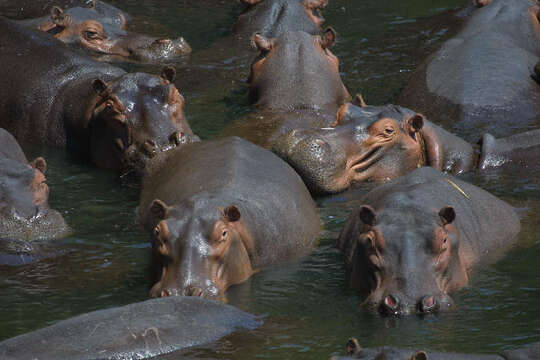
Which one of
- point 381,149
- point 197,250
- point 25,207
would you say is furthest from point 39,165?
point 381,149

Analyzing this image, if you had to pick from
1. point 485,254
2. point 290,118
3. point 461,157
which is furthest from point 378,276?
point 290,118

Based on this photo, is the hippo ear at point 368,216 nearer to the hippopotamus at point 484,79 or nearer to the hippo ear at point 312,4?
the hippopotamus at point 484,79

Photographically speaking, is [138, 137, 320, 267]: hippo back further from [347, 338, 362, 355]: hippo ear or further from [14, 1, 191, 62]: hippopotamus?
[14, 1, 191, 62]: hippopotamus

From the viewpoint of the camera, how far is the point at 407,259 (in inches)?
283

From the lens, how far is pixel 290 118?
452 inches

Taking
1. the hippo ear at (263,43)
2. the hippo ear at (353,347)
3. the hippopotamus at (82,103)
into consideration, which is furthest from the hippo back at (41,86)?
the hippo ear at (353,347)

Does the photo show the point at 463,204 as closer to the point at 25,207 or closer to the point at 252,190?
the point at 252,190

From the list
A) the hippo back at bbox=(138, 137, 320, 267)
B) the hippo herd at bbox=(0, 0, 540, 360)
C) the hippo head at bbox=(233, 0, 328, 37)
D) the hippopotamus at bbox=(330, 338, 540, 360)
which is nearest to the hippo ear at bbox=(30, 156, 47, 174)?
the hippo herd at bbox=(0, 0, 540, 360)

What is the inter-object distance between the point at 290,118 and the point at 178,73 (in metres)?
2.75

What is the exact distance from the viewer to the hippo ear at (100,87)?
34.4 feet

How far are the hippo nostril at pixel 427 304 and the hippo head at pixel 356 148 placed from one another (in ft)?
9.74

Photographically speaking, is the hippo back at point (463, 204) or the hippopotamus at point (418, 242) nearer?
the hippopotamus at point (418, 242)

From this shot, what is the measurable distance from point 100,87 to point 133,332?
4.85 m

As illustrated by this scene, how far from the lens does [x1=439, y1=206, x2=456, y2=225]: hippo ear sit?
7.50 meters
